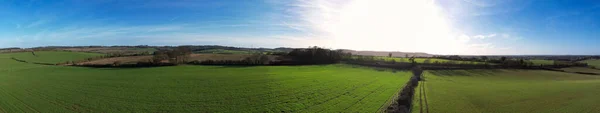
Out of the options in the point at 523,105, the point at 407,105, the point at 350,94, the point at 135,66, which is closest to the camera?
the point at 523,105

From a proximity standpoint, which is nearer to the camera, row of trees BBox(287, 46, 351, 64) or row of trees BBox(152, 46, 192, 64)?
row of trees BBox(152, 46, 192, 64)

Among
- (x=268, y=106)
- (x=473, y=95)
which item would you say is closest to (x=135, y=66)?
(x=268, y=106)

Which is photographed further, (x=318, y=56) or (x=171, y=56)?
(x=318, y=56)

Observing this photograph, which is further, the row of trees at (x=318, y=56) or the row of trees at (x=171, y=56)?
the row of trees at (x=318, y=56)

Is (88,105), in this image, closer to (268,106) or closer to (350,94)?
(268,106)

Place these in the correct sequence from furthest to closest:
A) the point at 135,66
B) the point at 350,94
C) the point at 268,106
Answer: the point at 135,66, the point at 350,94, the point at 268,106

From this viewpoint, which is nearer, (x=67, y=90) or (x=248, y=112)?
(x=248, y=112)

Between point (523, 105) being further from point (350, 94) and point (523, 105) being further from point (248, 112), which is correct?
point (248, 112)

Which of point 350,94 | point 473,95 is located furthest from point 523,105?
point 350,94

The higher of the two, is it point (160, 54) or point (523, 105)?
point (160, 54)
